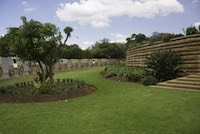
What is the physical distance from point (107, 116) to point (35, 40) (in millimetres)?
5375

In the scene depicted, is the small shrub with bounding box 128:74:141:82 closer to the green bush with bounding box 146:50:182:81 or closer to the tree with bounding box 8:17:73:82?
the green bush with bounding box 146:50:182:81

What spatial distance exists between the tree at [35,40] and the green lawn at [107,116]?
3032 millimetres

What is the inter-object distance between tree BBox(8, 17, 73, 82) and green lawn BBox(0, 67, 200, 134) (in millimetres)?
3032

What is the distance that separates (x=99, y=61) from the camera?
152ft

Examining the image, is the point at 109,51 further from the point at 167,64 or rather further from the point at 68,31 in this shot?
the point at 68,31

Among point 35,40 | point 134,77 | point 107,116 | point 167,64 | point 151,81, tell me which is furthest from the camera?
point 134,77

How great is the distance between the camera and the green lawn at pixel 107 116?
209 inches

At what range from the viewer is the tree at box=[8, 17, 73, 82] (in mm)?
10180

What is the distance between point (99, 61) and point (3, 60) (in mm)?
27113

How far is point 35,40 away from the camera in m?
9.91

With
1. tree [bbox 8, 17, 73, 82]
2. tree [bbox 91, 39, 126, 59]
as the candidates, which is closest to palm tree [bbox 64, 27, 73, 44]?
tree [bbox 8, 17, 73, 82]

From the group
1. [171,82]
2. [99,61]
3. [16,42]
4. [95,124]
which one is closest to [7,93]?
[16,42]

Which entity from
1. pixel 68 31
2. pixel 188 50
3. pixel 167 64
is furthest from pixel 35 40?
pixel 188 50

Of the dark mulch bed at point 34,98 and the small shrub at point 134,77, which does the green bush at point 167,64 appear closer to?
the small shrub at point 134,77
